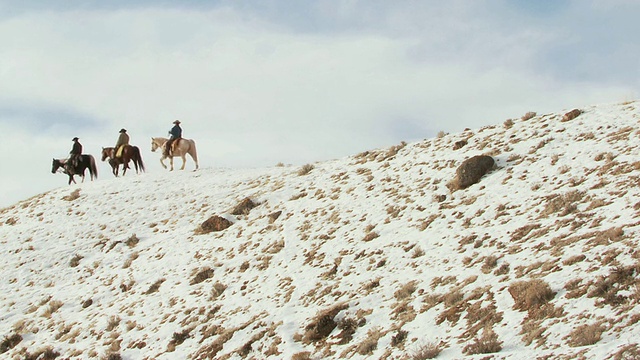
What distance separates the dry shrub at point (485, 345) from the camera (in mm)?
9773

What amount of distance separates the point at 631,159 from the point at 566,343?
8409mm

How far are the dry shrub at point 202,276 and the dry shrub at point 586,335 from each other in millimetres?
12411

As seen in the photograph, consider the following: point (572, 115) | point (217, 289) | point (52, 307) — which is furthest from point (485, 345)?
point (52, 307)

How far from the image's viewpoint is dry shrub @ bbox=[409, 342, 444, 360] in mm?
10266

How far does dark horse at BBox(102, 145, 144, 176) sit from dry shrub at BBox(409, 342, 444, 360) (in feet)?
95.1

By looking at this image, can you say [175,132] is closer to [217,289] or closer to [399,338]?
[217,289]

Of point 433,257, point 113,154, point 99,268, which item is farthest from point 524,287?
point 113,154

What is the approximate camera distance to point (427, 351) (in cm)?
1034

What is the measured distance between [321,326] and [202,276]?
282 inches

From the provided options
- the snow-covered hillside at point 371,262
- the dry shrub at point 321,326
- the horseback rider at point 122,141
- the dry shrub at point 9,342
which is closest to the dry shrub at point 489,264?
the snow-covered hillside at point 371,262

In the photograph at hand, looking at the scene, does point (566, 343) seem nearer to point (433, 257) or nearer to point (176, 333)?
point (433, 257)

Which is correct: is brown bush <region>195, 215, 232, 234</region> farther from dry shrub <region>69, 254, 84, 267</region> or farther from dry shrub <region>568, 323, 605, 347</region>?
dry shrub <region>568, 323, 605, 347</region>

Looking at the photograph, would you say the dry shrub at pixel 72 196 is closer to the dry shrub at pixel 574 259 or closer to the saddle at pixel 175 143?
the saddle at pixel 175 143

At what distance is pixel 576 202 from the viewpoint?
573 inches
